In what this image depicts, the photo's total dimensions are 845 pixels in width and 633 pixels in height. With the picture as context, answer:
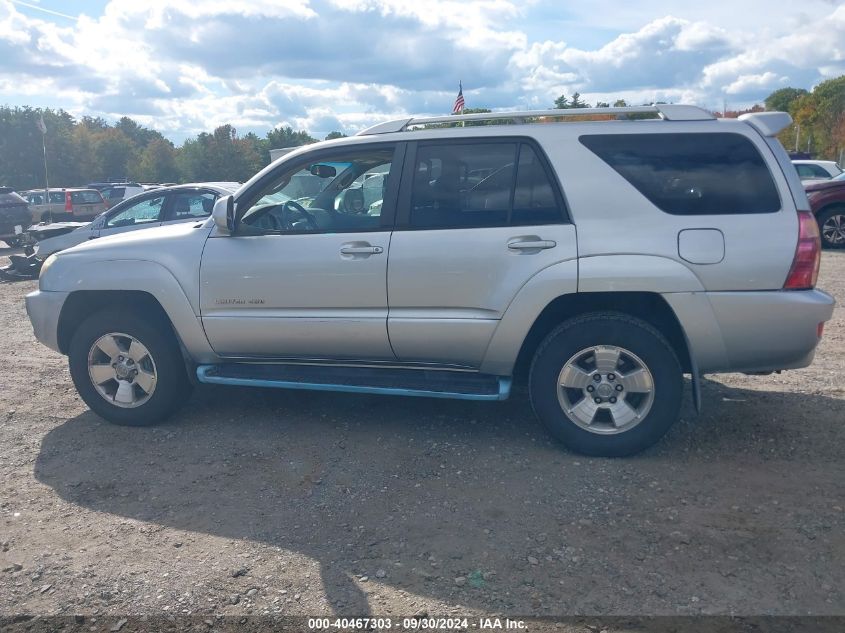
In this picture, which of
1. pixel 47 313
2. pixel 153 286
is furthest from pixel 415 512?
pixel 47 313

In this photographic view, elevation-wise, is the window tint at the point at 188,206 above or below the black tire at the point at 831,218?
above

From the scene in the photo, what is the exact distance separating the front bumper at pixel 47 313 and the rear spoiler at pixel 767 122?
4.59 meters

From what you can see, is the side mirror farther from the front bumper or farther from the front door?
the front bumper

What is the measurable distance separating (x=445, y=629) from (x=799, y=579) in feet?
5.08

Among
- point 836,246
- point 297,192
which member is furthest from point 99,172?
point 297,192

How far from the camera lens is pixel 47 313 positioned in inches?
222

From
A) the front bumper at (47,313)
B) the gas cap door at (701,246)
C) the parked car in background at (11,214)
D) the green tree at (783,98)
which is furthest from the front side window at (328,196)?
the green tree at (783,98)

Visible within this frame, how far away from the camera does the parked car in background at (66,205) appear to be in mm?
23500

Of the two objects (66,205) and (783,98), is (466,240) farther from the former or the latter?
(783,98)

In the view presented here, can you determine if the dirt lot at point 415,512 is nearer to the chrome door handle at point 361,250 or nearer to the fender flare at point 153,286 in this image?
the fender flare at point 153,286

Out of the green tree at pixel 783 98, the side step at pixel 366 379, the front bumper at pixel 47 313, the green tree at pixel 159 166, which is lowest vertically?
the side step at pixel 366 379

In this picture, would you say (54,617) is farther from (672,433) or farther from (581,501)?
(672,433)

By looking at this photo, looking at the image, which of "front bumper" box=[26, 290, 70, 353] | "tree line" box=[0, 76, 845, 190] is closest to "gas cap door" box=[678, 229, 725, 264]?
"front bumper" box=[26, 290, 70, 353]

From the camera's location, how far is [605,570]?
11.6 ft
